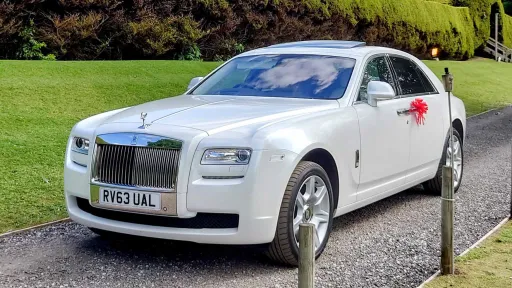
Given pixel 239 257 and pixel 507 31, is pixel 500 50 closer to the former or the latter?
pixel 507 31

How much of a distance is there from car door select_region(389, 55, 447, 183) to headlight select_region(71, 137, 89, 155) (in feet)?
10.1

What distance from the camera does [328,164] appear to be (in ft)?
18.1

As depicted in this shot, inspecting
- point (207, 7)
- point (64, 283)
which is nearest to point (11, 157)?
point (64, 283)

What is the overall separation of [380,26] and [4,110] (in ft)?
63.0

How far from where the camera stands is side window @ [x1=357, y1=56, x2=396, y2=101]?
6.23 m

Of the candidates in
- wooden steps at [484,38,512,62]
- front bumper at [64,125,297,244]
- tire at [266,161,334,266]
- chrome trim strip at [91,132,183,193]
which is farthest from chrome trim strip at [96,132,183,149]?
wooden steps at [484,38,512,62]

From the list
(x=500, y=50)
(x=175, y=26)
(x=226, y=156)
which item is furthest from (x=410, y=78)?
(x=500, y=50)

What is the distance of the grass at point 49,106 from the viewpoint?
727 cm

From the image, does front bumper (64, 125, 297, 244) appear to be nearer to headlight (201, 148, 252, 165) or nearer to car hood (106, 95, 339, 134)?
headlight (201, 148, 252, 165)

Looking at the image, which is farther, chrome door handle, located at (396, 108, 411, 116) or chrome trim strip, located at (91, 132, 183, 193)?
chrome door handle, located at (396, 108, 411, 116)

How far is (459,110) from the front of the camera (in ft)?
26.7

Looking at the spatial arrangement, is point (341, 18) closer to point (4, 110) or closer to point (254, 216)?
point (4, 110)

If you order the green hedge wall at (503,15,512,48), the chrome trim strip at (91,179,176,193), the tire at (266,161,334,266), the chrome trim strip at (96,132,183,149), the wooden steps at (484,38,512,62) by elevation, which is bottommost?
the wooden steps at (484,38,512,62)

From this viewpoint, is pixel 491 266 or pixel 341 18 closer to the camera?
pixel 491 266
